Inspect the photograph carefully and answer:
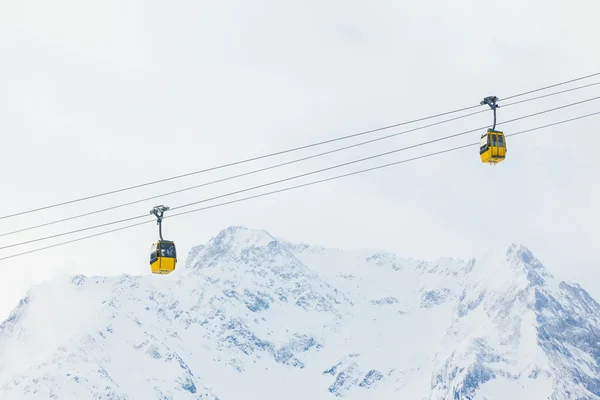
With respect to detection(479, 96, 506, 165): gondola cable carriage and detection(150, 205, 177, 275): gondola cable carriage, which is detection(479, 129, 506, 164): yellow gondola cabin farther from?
detection(150, 205, 177, 275): gondola cable carriage

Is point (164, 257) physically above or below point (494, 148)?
below

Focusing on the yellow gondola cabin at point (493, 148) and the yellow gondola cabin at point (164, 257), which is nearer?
the yellow gondola cabin at point (493, 148)

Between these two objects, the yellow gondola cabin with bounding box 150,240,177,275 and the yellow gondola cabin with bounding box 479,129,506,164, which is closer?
the yellow gondola cabin with bounding box 479,129,506,164

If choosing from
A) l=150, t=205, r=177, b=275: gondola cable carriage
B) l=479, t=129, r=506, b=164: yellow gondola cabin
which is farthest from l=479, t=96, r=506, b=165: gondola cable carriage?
l=150, t=205, r=177, b=275: gondola cable carriage

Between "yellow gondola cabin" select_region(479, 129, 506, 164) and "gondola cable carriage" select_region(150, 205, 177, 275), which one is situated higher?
"yellow gondola cabin" select_region(479, 129, 506, 164)

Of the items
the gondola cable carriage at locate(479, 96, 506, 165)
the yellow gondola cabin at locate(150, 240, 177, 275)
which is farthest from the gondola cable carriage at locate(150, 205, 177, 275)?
the gondola cable carriage at locate(479, 96, 506, 165)

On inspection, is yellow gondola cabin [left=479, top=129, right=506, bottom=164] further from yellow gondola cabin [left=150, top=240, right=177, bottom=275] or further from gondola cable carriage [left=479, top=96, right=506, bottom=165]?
yellow gondola cabin [left=150, top=240, right=177, bottom=275]

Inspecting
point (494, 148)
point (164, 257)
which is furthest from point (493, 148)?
point (164, 257)

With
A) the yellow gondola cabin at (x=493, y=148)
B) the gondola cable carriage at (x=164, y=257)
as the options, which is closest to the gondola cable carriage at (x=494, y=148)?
the yellow gondola cabin at (x=493, y=148)

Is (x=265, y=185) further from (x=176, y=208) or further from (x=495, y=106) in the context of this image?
(x=495, y=106)

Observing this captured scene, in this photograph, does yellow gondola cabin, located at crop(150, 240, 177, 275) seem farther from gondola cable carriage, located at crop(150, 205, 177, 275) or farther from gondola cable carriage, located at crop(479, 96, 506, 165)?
gondola cable carriage, located at crop(479, 96, 506, 165)

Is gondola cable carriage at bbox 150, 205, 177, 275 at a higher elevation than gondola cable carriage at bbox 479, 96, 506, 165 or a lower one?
lower

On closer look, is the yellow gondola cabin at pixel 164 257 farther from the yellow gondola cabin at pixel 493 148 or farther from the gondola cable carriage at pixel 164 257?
the yellow gondola cabin at pixel 493 148

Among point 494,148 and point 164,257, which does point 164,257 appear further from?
point 494,148
